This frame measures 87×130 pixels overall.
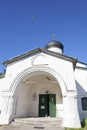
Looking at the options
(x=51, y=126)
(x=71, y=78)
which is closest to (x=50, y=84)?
(x=71, y=78)

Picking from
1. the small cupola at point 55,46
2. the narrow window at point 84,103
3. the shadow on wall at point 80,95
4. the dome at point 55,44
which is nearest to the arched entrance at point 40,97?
the shadow on wall at point 80,95

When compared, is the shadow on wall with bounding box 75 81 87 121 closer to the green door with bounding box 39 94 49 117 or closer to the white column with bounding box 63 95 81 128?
the green door with bounding box 39 94 49 117

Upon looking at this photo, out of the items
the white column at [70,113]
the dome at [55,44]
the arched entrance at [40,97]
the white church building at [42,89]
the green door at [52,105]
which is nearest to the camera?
the white column at [70,113]

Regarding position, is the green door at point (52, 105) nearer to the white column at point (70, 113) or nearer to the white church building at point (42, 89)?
the white church building at point (42, 89)

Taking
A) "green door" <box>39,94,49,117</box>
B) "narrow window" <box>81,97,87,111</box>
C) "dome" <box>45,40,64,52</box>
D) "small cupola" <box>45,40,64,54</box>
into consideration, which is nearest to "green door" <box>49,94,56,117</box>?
"green door" <box>39,94,49,117</box>

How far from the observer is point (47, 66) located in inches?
447

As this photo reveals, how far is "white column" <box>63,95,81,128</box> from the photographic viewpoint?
364 inches

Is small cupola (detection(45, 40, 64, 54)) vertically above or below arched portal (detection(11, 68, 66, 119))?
above

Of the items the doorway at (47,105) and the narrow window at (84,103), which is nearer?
the doorway at (47,105)

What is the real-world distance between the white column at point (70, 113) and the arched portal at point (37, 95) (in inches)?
85.8

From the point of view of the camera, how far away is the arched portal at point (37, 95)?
11.6m

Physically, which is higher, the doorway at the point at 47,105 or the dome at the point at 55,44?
the dome at the point at 55,44

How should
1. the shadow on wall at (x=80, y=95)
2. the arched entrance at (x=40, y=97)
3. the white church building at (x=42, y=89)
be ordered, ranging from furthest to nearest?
the shadow on wall at (x=80, y=95), the arched entrance at (x=40, y=97), the white church building at (x=42, y=89)

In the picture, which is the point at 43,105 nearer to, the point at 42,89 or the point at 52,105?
the point at 52,105
